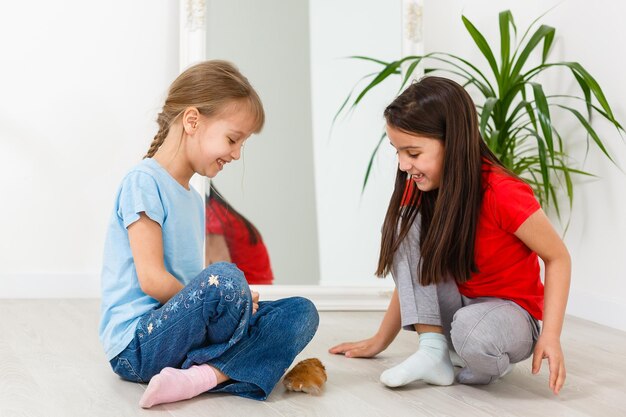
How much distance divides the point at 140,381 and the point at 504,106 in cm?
→ 153

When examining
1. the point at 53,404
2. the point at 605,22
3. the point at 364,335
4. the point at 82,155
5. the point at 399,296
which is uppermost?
the point at 605,22

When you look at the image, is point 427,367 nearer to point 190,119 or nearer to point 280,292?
point 190,119

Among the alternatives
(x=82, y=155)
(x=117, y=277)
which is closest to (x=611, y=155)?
(x=117, y=277)

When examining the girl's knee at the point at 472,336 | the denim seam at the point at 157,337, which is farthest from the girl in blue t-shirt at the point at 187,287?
the girl's knee at the point at 472,336

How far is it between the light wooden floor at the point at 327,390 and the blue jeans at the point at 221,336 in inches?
1.9

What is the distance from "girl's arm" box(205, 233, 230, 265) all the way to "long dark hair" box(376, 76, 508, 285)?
1142 millimetres

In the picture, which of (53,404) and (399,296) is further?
(399,296)

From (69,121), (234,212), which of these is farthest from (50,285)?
(234,212)

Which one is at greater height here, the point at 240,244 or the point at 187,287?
the point at 187,287

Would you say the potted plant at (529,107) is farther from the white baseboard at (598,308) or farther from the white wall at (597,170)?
the white baseboard at (598,308)

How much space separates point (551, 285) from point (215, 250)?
1.39 metres

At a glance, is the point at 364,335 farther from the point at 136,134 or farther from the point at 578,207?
the point at 136,134

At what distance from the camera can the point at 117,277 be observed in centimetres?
157

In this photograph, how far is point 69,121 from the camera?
2.69 meters
